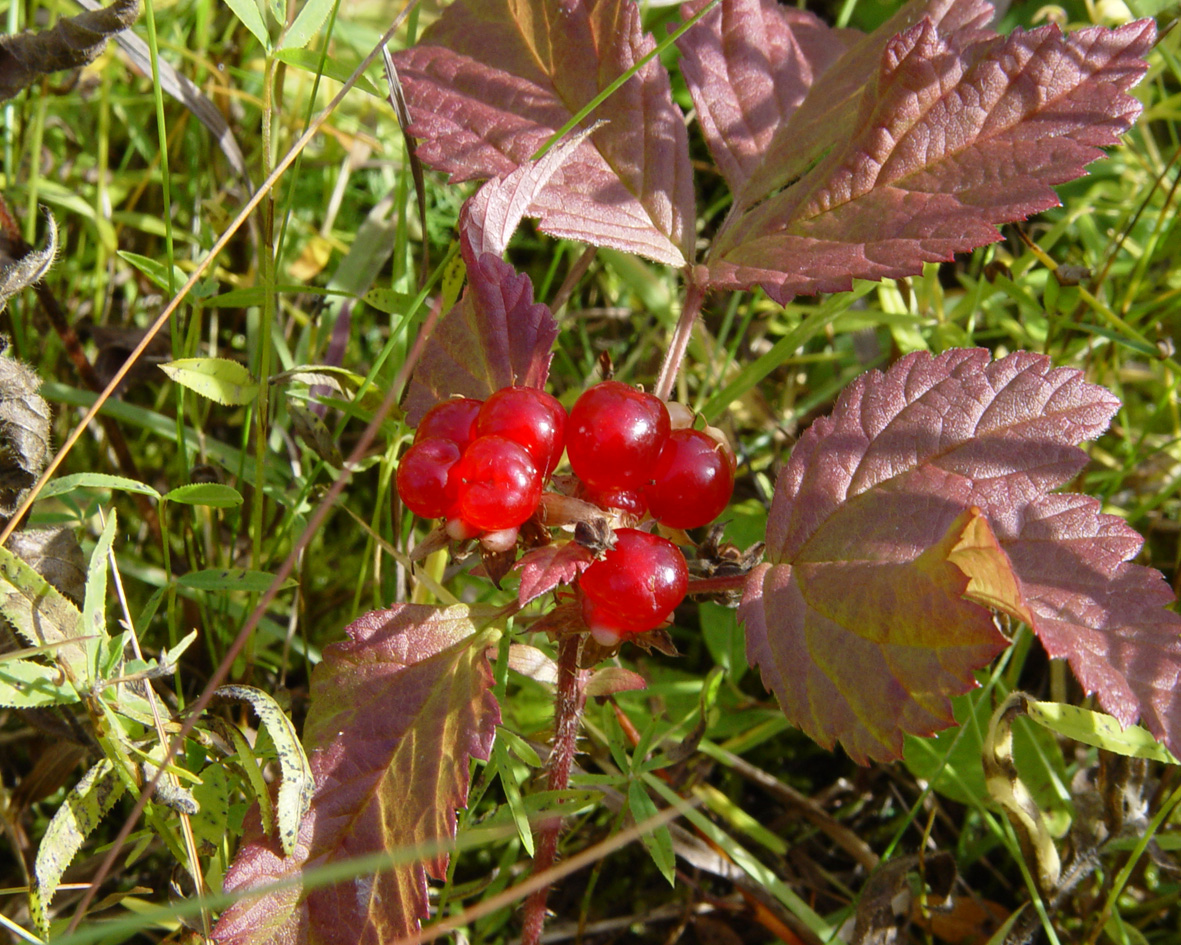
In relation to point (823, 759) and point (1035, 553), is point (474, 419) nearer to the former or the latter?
point (1035, 553)

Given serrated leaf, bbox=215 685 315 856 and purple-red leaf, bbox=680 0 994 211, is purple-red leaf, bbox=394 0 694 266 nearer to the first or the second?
purple-red leaf, bbox=680 0 994 211

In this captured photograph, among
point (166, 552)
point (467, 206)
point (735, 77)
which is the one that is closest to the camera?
point (467, 206)

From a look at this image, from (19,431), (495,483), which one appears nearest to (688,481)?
(495,483)

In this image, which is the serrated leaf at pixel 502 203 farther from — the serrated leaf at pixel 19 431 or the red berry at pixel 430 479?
the serrated leaf at pixel 19 431

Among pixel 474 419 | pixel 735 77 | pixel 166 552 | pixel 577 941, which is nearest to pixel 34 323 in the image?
pixel 166 552

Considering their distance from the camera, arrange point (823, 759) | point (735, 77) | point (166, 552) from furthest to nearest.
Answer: point (823, 759) < point (735, 77) < point (166, 552)

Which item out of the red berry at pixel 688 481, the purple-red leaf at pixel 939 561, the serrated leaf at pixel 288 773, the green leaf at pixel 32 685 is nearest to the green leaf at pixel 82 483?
the green leaf at pixel 32 685

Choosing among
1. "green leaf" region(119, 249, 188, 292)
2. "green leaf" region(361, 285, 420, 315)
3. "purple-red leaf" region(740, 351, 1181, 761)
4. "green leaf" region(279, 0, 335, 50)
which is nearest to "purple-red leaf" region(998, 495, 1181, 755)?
"purple-red leaf" region(740, 351, 1181, 761)
